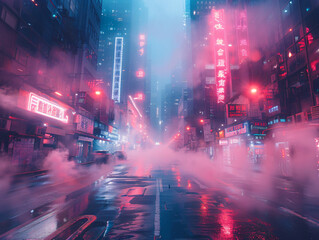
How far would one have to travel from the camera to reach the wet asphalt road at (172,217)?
446 cm

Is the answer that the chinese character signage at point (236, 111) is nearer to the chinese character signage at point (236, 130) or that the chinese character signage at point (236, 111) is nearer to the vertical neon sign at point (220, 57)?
the chinese character signage at point (236, 130)

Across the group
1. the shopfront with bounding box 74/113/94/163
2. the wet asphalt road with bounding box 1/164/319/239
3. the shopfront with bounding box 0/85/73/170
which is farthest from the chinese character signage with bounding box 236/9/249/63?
the shopfront with bounding box 74/113/94/163

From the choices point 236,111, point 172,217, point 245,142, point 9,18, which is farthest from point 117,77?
point 172,217

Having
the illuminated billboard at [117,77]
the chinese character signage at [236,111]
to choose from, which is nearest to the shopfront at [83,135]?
the chinese character signage at [236,111]

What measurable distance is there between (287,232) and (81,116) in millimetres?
31838

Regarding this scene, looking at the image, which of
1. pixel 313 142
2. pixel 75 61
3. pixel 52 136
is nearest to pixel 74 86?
pixel 75 61

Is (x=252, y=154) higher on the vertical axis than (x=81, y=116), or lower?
lower

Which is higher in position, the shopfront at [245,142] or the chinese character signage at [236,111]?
the chinese character signage at [236,111]

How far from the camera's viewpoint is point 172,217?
5672mm

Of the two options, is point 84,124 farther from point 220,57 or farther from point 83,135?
point 220,57

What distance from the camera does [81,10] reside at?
34.6 metres

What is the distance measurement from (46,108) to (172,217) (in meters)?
19.5

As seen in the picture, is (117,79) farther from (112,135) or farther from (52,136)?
(52,136)

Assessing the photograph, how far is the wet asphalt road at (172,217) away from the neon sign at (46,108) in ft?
41.6
